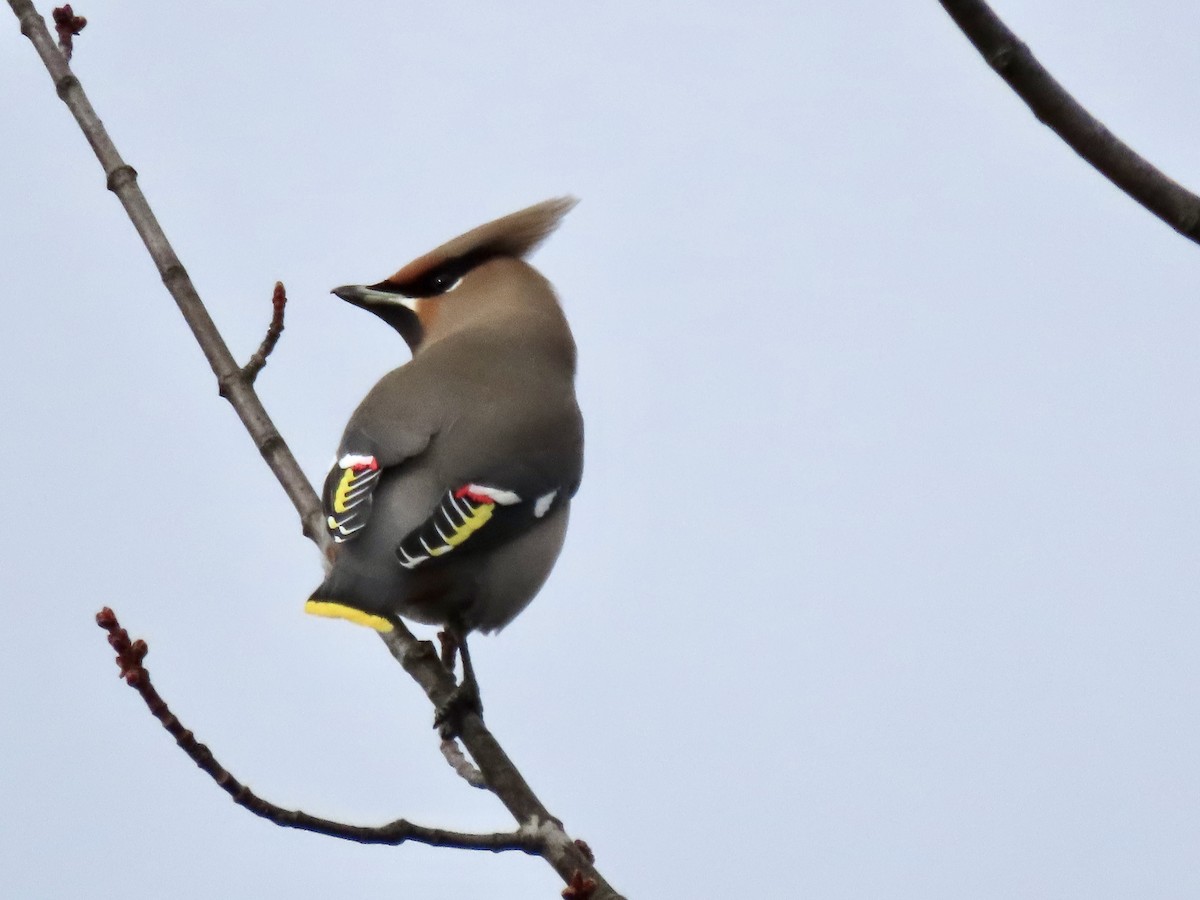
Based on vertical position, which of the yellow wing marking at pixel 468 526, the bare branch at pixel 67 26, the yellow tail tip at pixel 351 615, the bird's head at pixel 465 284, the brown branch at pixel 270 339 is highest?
the bare branch at pixel 67 26

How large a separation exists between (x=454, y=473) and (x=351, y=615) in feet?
1.73

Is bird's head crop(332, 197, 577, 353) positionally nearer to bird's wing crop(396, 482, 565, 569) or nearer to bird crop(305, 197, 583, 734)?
bird crop(305, 197, 583, 734)

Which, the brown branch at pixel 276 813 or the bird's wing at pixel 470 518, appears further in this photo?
the bird's wing at pixel 470 518

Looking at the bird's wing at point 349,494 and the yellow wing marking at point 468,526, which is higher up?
the bird's wing at point 349,494

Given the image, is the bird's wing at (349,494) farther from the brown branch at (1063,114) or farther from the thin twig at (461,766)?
the brown branch at (1063,114)

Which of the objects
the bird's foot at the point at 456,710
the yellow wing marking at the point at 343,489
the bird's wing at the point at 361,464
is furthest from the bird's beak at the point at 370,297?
the bird's foot at the point at 456,710

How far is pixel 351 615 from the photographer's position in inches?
136

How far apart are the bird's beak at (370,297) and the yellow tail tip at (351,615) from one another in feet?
4.74

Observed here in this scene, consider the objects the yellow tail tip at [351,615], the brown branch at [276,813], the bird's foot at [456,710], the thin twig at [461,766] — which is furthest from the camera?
the yellow tail tip at [351,615]

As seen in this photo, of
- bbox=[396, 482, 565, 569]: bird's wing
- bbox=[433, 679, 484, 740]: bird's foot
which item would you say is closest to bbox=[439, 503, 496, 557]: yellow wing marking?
bbox=[396, 482, 565, 569]: bird's wing

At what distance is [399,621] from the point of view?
3.57 metres

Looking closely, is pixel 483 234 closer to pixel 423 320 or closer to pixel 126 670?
pixel 423 320

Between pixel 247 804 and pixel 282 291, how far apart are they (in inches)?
50.2

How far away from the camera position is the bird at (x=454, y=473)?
143 inches
